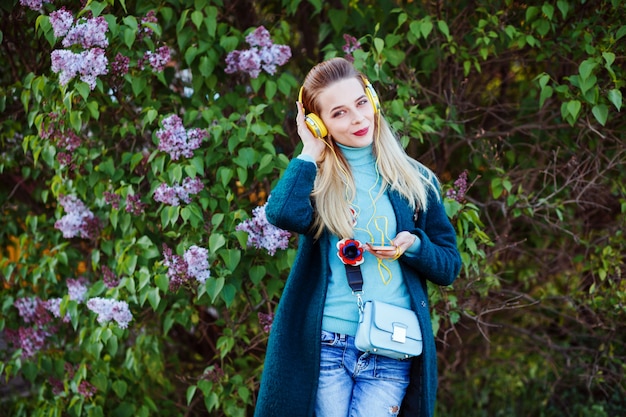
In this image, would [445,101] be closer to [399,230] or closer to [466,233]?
[466,233]

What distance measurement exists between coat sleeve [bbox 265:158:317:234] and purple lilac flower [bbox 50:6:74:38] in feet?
4.01

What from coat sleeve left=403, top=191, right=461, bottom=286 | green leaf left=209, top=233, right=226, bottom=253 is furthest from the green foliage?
coat sleeve left=403, top=191, right=461, bottom=286

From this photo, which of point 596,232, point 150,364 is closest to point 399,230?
point 150,364

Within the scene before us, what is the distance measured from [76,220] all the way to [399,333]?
66.7 inches

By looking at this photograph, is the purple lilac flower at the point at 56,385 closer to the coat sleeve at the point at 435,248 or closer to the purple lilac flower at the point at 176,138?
the purple lilac flower at the point at 176,138

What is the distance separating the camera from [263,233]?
272 centimetres

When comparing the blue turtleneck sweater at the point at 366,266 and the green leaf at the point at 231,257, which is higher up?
the blue turtleneck sweater at the point at 366,266

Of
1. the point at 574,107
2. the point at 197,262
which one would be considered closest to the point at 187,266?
the point at 197,262

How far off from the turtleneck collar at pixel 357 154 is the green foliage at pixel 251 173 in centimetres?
69

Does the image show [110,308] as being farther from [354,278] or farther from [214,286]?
[354,278]

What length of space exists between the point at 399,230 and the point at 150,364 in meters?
1.69

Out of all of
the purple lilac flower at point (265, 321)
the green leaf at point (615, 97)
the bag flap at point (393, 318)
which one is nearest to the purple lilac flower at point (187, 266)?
the purple lilac flower at point (265, 321)

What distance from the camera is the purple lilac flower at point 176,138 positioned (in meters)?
2.78

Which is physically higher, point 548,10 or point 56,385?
point 548,10
